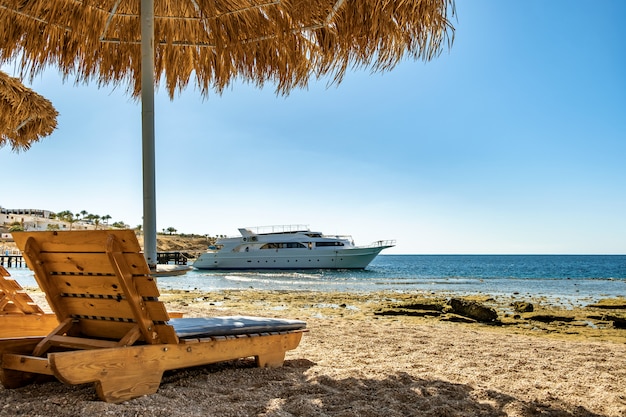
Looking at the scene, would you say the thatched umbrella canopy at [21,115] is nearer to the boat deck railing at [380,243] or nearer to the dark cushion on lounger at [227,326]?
the dark cushion on lounger at [227,326]

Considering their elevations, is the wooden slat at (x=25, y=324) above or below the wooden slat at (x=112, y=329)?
below

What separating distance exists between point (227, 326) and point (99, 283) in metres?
0.76

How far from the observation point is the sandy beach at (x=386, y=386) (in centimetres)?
242

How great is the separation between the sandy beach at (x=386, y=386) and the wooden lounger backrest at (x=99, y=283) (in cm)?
33

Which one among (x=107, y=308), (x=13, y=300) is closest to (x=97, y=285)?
(x=107, y=308)

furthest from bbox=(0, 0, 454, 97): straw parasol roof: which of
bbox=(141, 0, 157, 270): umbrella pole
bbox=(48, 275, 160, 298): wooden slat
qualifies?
bbox=(48, 275, 160, 298): wooden slat

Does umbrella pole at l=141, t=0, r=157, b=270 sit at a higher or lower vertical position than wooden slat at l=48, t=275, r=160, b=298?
higher

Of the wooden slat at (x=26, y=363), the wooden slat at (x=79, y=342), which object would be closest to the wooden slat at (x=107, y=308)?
the wooden slat at (x=79, y=342)

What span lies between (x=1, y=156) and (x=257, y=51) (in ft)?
16.3

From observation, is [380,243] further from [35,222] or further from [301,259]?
[35,222]

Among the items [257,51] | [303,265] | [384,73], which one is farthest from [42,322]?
[303,265]

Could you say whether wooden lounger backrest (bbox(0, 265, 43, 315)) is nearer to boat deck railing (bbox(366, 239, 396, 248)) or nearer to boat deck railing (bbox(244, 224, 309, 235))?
boat deck railing (bbox(244, 224, 309, 235))

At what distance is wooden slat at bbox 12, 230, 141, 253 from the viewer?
93.6 inches

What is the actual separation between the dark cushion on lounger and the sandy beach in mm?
259
